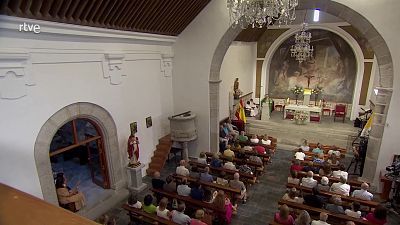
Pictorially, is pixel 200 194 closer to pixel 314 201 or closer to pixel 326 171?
pixel 314 201

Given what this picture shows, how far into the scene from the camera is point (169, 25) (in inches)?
314

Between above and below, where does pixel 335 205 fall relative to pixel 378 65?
below

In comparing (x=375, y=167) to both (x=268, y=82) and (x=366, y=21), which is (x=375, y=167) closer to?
(x=366, y=21)

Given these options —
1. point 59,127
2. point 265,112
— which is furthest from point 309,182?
point 265,112

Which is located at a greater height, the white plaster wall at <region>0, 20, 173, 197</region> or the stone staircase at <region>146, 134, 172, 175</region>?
the white plaster wall at <region>0, 20, 173, 197</region>

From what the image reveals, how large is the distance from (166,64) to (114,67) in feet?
8.03

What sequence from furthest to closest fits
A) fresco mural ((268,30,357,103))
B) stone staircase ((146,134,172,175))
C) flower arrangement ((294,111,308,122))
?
1. fresco mural ((268,30,357,103))
2. flower arrangement ((294,111,308,122))
3. stone staircase ((146,134,172,175))

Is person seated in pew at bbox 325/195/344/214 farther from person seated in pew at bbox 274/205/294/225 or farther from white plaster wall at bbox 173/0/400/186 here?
white plaster wall at bbox 173/0/400/186

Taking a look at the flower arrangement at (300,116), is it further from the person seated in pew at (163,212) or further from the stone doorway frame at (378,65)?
the person seated in pew at (163,212)

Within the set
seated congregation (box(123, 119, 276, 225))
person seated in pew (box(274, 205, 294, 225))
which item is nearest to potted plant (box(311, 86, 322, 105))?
seated congregation (box(123, 119, 276, 225))

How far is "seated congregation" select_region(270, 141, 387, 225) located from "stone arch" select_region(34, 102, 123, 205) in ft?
14.8

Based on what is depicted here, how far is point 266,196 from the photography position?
702cm

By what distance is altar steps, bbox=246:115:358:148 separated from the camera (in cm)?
1109

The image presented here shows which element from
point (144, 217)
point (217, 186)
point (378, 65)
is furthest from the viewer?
point (378, 65)
